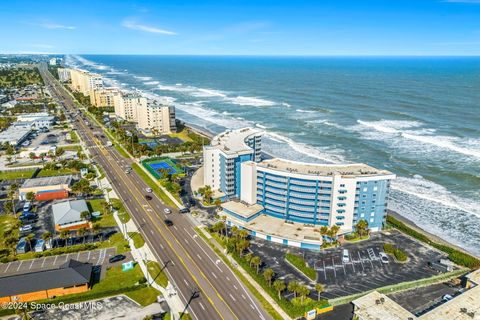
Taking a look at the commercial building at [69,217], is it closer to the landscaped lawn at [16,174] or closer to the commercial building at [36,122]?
the landscaped lawn at [16,174]

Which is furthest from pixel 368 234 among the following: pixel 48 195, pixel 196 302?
pixel 48 195

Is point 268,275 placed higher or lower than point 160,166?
lower

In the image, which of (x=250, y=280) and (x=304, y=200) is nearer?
(x=250, y=280)

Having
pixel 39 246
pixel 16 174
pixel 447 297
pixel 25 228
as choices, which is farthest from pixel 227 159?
pixel 16 174

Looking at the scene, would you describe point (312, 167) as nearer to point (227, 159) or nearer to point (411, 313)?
point (227, 159)

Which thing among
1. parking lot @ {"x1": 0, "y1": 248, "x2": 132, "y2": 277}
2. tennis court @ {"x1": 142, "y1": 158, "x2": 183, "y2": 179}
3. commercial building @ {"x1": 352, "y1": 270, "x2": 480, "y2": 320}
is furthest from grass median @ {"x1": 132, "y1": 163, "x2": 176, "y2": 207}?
commercial building @ {"x1": 352, "y1": 270, "x2": 480, "y2": 320}

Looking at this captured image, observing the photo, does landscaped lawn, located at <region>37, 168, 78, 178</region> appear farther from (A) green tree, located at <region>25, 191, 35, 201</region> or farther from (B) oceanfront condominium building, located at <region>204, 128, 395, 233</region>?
(B) oceanfront condominium building, located at <region>204, 128, 395, 233</region>

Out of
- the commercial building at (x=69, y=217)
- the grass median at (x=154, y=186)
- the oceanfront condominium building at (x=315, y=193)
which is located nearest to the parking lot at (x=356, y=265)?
the oceanfront condominium building at (x=315, y=193)

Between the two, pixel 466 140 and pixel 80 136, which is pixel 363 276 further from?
pixel 80 136
